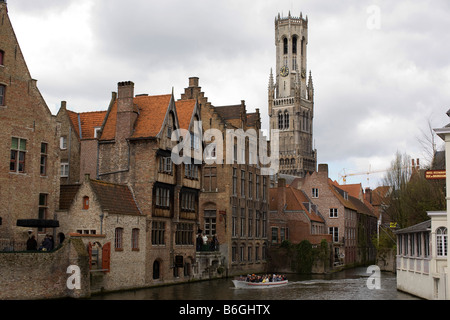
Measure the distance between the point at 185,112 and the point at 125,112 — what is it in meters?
6.14

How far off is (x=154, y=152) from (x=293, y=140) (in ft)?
463

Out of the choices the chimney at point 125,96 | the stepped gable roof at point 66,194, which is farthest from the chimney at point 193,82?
the stepped gable roof at point 66,194

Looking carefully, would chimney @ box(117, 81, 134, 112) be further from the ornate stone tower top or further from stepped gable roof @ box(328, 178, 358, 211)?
the ornate stone tower top

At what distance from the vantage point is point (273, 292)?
136 ft

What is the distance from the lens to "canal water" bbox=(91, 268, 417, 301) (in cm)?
3728

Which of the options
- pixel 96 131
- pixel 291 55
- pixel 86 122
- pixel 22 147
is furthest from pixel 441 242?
pixel 291 55

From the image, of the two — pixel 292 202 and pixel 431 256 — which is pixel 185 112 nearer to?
pixel 431 256

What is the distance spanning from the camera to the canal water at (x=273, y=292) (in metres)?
37.3

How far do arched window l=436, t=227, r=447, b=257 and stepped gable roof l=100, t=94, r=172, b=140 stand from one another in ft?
65.6

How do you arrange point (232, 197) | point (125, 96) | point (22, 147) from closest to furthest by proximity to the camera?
point (22, 147) → point (125, 96) → point (232, 197)

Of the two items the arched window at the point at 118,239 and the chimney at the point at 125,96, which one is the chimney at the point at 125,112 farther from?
the arched window at the point at 118,239

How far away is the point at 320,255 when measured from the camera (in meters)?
62.1

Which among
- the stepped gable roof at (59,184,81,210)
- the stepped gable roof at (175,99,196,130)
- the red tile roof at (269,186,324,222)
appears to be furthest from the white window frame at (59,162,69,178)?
the red tile roof at (269,186,324,222)

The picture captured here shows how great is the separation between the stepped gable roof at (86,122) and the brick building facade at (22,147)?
6.20 metres
